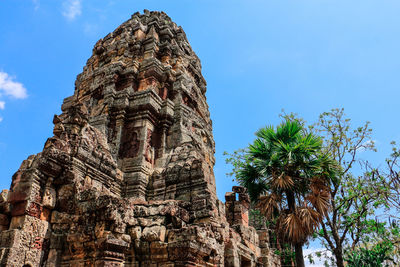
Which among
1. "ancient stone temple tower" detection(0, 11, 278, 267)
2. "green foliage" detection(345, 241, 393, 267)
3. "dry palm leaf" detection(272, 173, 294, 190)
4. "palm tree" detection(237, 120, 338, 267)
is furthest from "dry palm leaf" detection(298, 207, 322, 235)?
"green foliage" detection(345, 241, 393, 267)

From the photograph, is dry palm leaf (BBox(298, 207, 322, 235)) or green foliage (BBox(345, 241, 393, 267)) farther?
green foliage (BBox(345, 241, 393, 267))

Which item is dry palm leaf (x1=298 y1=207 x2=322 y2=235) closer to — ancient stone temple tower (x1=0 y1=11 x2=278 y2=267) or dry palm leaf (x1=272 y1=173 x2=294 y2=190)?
dry palm leaf (x1=272 y1=173 x2=294 y2=190)

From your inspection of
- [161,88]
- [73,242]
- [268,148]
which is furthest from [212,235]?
[268,148]

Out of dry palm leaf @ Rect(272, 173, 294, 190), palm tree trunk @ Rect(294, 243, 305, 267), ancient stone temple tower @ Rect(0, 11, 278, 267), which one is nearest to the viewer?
ancient stone temple tower @ Rect(0, 11, 278, 267)

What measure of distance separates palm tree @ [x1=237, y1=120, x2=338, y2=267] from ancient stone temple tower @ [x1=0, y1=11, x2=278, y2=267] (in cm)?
115

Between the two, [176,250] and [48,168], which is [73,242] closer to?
[48,168]

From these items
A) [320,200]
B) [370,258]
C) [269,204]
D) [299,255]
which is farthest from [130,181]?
[370,258]

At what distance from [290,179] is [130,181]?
→ 6.27 metres

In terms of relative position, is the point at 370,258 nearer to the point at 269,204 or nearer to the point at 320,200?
the point at 320,200

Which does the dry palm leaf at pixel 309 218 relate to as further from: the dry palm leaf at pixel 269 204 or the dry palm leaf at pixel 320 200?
the dry palm leaf at pixel 269 204

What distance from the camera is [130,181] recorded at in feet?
25.5

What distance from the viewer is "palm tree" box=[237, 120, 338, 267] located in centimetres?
1081

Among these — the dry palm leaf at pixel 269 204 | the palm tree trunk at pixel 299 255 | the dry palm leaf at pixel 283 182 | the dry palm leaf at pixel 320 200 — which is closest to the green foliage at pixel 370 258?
the dry palm leaf at pixel 320 200

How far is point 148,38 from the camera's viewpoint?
11.6m
